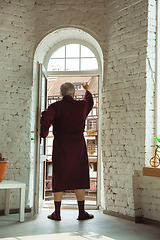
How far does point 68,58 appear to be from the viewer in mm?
4195

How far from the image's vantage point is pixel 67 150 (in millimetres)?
3223

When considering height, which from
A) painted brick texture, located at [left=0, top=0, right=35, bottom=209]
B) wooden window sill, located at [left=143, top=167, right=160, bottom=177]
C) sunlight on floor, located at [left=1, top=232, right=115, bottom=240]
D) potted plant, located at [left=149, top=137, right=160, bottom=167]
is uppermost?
painted brick texture, located at [left=0, top=0, right=35, bottom=209]

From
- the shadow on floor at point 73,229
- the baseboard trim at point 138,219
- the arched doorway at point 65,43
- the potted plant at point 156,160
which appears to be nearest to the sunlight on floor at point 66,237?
the shadow on floor at point 73,229

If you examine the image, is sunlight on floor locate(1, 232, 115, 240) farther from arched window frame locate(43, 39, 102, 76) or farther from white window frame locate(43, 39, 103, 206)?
arched window frame locate(43, 39, 102, 76)

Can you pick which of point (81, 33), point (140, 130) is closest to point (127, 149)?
point (140, 130)

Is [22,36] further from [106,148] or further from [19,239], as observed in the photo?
[19,239]

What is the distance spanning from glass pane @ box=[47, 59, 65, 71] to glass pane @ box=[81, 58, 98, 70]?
1.04 feet

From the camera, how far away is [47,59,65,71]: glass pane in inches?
165

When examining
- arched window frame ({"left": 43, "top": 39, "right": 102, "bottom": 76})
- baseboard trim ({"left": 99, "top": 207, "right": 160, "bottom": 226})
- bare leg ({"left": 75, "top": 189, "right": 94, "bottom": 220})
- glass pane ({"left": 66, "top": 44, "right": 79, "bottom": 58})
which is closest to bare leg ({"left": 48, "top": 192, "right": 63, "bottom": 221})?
bare leg ({"left": 75, "top": 189, "right": 94, "bottom": 220})

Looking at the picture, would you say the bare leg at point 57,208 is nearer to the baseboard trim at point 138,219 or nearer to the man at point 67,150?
the man at point 67,150

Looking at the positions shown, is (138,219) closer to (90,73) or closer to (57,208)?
(57,208)

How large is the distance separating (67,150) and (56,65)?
159 cm

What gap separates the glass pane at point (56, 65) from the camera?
4203mm

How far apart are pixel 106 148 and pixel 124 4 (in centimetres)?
194
